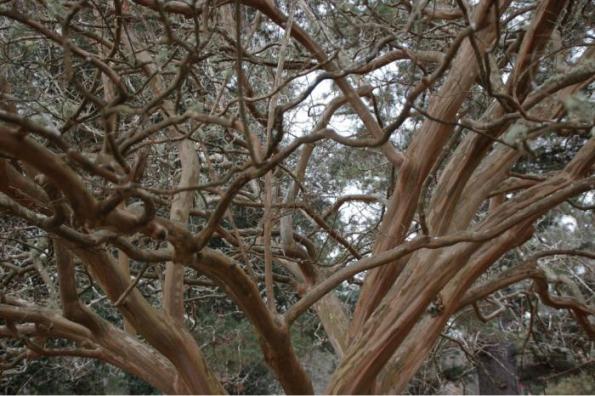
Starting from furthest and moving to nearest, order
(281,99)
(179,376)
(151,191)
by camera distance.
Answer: (281,99)
(179,376)
(151,191)

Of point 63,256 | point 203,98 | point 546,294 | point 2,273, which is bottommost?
point 546,294

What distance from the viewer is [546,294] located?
5.29 m

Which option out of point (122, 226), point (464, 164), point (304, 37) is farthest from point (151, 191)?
point (464, 164)

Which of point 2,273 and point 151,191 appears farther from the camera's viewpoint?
point 2,273

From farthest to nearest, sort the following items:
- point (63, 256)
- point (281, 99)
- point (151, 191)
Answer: point (281, 99)
point (63, 256)
point (151, 191)

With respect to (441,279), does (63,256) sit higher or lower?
higher

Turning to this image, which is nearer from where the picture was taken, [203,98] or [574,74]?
[574,74]

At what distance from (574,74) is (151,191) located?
193 cm

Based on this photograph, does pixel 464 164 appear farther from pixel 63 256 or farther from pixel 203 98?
pixel 63 256

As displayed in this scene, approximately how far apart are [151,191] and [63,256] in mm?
1489

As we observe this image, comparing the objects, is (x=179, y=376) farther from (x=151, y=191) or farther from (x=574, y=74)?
(x=574, y=74)

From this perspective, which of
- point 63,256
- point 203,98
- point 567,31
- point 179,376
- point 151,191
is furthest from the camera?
point 203,98

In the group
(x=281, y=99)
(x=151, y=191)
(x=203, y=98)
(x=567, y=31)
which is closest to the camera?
(x=151, y=191)

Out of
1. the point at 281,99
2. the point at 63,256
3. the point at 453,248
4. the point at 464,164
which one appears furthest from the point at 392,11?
the point at 63,256
